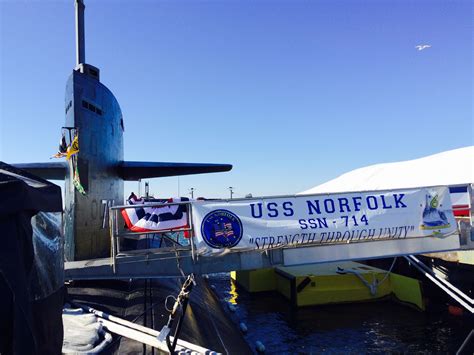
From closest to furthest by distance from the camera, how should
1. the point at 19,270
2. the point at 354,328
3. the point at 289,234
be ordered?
the point at 19,270, the point at 289,234, the point at 354,328

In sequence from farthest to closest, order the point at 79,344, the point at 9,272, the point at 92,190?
the point at 92,190 < the point at 79,344 < the point at 9,272

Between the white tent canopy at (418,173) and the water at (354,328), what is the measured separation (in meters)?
13.0

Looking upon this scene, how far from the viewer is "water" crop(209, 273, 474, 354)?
11.0 meters

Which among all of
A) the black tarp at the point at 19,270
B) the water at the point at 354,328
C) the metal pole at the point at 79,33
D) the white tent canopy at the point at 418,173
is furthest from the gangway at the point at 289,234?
the white tent canopy at the point at 418,173

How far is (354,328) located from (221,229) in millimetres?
7589

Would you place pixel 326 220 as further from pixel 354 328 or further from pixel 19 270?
pixel 354 328

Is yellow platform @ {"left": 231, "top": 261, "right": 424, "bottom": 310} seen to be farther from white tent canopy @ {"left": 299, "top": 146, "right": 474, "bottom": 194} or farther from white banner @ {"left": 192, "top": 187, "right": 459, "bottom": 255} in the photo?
white tent canopy @ {"left": 299, "top": 146, "right": 474, "bottom": 194}

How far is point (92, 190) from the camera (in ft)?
30.3

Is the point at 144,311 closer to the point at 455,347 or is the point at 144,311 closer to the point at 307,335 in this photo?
the point at 307,335

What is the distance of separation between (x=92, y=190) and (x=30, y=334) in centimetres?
695

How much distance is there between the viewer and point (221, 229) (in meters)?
7.22

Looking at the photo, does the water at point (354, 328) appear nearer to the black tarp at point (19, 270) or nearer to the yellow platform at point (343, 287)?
the yellow platform at point (343, 287)

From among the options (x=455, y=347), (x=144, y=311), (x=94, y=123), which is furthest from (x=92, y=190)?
(x=455, y=347)


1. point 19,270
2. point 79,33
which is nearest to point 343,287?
point 79,33
